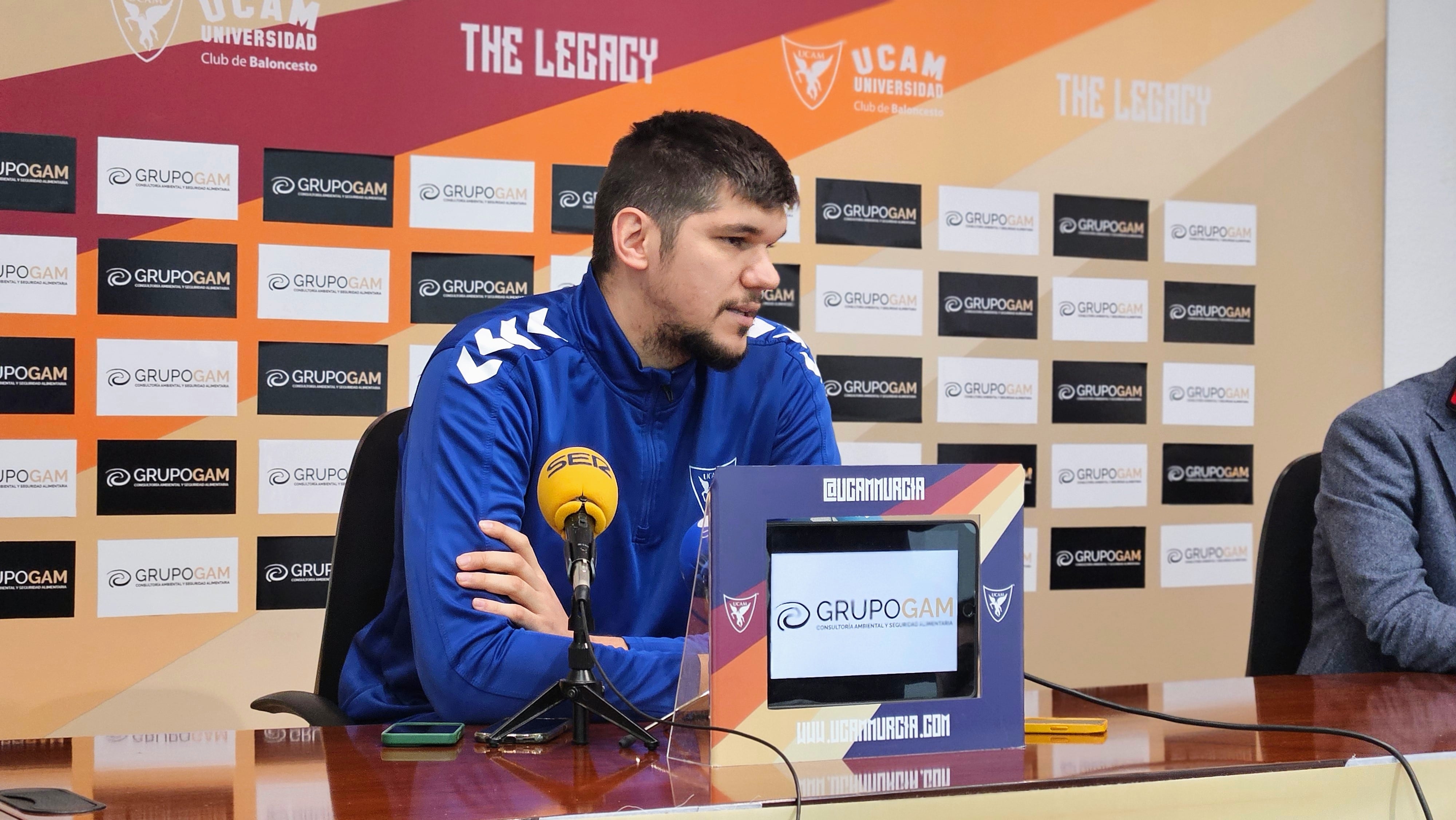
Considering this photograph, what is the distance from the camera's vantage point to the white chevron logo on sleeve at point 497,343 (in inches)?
59.4

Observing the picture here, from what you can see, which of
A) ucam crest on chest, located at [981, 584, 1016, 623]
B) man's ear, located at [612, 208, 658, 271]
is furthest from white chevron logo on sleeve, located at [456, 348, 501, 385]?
ucam crest on chest, located at [981, 584, 1016, 623]

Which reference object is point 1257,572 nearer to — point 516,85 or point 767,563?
point 767,563

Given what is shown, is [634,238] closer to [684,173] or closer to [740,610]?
[684,173]

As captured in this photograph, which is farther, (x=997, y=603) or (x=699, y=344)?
(x=699, y=344)

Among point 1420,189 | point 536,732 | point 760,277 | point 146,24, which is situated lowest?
point 536,732

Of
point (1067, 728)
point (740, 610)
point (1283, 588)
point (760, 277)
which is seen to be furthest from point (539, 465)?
point (1283, 588)

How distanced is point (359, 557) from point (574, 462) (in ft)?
Answer: 2.38

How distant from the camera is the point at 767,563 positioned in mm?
1034

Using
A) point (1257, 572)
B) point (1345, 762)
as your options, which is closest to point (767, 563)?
point (1345, 762)

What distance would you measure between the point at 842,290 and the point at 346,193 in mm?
1338

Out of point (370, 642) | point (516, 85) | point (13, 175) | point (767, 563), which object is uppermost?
point (516, 85)

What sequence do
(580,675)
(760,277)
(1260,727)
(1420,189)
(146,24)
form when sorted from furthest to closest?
1. (1420,189)
2. (146,24)
3. (760,277)
4. (1260,727)
5. (580,675)

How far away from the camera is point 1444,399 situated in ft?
6.27

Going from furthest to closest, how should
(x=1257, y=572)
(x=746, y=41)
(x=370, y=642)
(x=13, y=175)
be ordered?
1. (x=746, y=41)
2. (x=13, y=175)
3. (x=1257, y=572)
4. (x=370, y=642)
